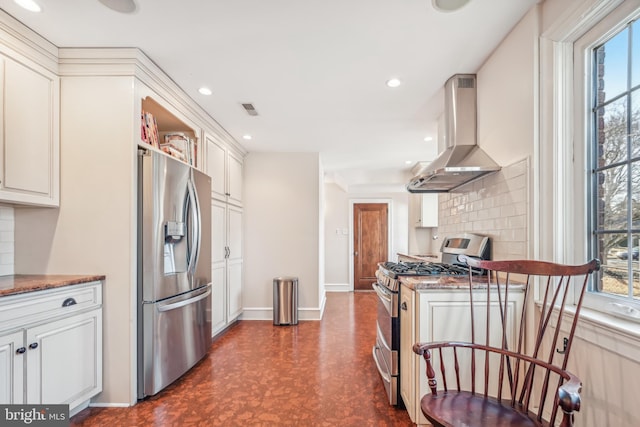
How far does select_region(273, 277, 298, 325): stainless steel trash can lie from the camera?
4195mm

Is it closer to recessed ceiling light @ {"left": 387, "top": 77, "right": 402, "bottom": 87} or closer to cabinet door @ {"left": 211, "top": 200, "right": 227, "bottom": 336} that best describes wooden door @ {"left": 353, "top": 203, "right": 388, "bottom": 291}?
cabinet door @ {"left": 211, "top": 200, "right": 227, "bottom": 336}

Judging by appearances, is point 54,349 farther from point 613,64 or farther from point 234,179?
point 613,64

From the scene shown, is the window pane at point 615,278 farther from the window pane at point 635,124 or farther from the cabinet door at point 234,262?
the cabinet door at point 234,262

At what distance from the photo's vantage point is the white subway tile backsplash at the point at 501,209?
179 cm

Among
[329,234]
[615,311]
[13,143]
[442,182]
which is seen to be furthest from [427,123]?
[329,234]

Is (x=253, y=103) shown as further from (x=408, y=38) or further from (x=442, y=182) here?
(x=442, y=182)

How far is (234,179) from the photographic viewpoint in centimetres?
414

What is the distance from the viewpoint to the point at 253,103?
9.63 feet

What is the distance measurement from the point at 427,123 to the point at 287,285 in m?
2.61

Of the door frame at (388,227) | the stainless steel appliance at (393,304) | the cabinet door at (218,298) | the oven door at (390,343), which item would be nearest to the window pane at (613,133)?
the stainless steel appliance at (393,304)

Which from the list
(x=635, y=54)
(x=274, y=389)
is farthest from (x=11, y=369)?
(x=635, y=54)

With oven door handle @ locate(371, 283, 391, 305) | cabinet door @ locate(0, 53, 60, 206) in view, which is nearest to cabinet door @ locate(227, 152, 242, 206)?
cabinet door @ locate(0, 53, 60, 206)

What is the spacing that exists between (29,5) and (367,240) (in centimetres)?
615

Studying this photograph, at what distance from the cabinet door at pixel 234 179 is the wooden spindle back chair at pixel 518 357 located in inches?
117
